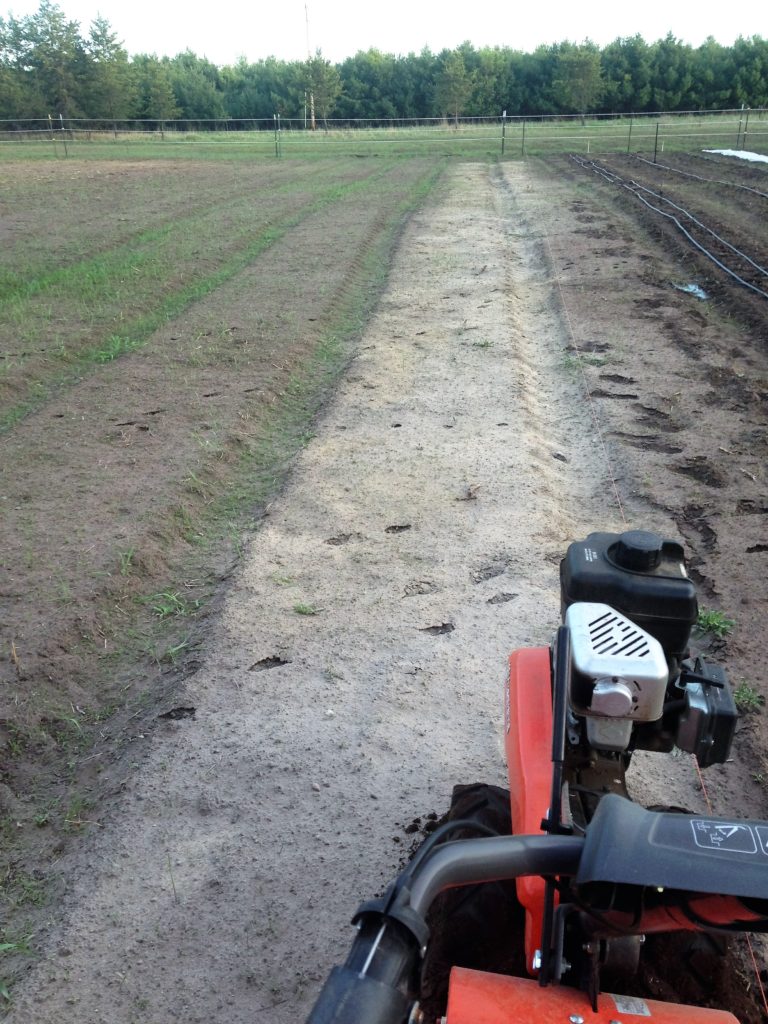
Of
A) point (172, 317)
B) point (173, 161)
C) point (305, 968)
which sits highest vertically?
point (173, 161)

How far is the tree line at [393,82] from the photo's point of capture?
5194 cm

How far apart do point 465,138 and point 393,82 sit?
32437 mm

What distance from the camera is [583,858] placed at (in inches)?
48.1

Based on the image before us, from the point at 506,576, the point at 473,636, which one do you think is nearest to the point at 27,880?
the point at 473,636

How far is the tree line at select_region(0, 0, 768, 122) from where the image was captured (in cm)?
5194

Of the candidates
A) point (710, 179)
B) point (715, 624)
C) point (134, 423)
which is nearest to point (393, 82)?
point (710, 179)

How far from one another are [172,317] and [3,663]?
20.8ft

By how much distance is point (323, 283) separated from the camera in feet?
35.8

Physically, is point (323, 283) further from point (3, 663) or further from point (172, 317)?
point (3, 663)

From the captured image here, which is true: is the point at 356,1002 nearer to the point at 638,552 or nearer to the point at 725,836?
the point at 725,836

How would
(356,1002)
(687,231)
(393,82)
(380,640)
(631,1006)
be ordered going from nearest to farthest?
1. (356,1002)
2. (631,1006)
3. (380,640)
4. (687,231)
5. (393,82)

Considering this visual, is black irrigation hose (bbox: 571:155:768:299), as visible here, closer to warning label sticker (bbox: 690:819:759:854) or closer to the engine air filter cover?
the engine air filter cover

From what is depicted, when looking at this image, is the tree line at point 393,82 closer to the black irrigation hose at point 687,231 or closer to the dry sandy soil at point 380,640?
the black irrigation hose at point 687,231

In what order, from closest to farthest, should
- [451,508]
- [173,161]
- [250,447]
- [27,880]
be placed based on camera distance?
[27,880], [451,508], [250,447], [173,161]
